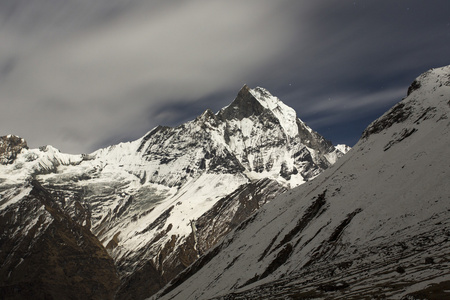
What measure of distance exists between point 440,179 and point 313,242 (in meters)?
23.7

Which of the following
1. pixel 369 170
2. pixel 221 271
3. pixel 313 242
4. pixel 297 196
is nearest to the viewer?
pixel 313 242

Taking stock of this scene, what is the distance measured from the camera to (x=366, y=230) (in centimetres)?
6456

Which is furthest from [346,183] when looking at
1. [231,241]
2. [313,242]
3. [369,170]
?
[231,241]

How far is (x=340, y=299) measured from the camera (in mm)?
34156

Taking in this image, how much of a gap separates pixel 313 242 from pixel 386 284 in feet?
134

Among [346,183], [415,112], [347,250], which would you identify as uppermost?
[415,112]

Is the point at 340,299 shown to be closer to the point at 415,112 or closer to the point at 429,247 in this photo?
the point at 429,247

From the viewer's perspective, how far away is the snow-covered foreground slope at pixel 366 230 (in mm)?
38750

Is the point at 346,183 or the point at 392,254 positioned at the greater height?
the point at 346,183

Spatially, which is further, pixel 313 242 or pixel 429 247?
pixel 313 242

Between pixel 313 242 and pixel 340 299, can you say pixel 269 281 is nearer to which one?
pixel 313 242

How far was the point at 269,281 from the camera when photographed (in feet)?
219

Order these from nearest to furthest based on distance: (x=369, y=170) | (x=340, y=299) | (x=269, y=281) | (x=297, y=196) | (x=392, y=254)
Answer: (x=340, y=299) → (x=392, y=254) → (x=269, y=281) → (x=369, y=170) → (x=297, y=196)

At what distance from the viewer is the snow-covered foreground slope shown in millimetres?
38750
